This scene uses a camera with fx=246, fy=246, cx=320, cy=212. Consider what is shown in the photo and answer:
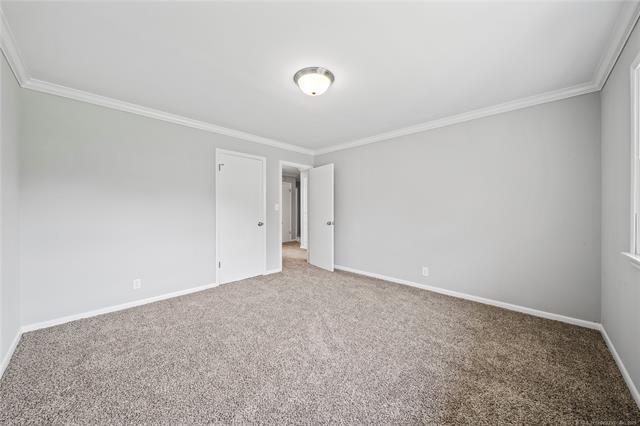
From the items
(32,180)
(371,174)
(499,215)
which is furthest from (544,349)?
(32,180)

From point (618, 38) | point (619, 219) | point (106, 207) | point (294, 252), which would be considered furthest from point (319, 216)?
point (618, 38)

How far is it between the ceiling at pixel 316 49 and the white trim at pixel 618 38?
0.7 inches

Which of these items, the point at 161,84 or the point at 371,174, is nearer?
the point at 161,84

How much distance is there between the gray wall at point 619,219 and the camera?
1.56 meters

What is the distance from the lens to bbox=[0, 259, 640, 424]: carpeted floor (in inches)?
54.2

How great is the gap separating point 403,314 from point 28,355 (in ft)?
10.5

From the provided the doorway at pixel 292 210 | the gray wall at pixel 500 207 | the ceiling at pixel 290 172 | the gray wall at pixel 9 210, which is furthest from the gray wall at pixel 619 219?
the ceiling at pixel 290 172

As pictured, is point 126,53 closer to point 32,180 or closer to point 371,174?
point 32,180

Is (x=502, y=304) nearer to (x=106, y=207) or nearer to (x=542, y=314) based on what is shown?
(x=542, y=314)

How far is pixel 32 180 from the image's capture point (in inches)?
89.4

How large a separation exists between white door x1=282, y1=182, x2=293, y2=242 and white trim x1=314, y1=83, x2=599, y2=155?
3.74 meters

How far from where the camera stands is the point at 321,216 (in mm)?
4621

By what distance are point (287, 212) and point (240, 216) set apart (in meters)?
4.05

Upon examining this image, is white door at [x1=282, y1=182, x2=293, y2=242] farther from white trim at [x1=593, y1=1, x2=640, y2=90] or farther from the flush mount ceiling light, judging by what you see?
white trim at [x1=593, y1=1, x2=640, y2=90]
